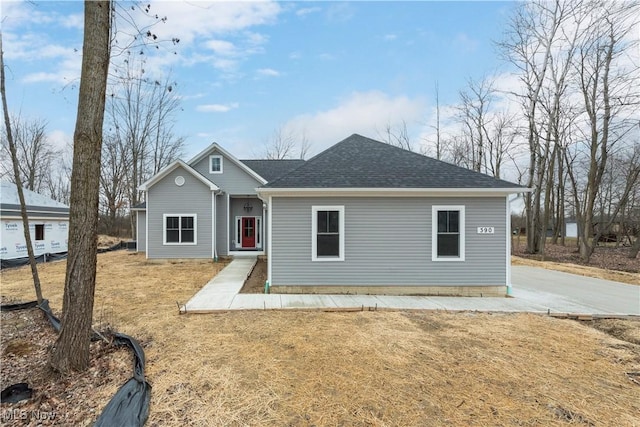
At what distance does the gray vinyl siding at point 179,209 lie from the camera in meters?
12.9

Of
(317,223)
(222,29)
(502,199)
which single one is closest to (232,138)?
(222,29)

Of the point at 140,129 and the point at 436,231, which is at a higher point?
the point at 140,129

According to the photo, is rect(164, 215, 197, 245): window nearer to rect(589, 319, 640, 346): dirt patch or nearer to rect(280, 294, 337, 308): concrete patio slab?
rect(280, 294, 337, 308): concrete patio slab

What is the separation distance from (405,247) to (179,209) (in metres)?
9.99

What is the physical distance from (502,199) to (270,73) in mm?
11201

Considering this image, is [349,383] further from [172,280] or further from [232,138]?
[232,138]

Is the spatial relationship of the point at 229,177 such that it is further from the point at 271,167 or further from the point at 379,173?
the point at 379,173

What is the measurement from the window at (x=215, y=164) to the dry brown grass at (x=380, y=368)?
30.4 ft

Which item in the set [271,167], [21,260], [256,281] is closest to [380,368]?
[256,281]

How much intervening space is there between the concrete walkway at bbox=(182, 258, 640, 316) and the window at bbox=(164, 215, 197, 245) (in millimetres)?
6284

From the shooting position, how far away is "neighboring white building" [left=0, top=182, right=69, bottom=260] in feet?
41.8

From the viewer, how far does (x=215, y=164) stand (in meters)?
14.4

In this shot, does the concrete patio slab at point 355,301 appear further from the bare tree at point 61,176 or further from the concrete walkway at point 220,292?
the bare tree at point 61,176

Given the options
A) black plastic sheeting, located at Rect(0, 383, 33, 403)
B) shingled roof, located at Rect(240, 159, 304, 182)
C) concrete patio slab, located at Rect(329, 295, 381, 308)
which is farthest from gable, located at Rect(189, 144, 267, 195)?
black plastic sheeting, located at Rect(0, 383, 33, 403)
